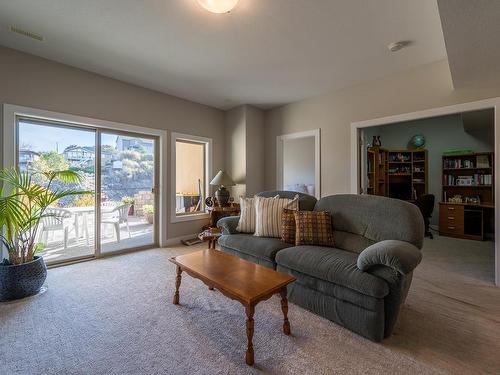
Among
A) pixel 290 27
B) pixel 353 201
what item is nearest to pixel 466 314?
pixel 353 201

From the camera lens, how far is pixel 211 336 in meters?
1.74

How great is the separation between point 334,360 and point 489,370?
2.94 feet

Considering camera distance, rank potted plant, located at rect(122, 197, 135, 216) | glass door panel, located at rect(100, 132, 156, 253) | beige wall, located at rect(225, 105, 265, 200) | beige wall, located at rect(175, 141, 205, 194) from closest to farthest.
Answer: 1. glass door panel, located at rect(100, 132, 156, 253)
2. potted plant, located at rect(122, 197, 135, 216)
3. beige wall, located at rect(175, 141, 205, 194)
4. beige wall, located at rect(225, 105, 265, 200)

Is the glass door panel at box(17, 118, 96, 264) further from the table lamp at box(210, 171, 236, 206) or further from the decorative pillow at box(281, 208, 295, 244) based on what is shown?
the decorative pillow at box(281, 208, 295, 244)

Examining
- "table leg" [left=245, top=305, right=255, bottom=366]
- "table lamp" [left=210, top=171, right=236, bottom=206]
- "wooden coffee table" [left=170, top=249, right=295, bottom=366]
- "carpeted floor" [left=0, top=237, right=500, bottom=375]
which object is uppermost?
"table lamp" [left=210, top=171, right=236, bottom=206]

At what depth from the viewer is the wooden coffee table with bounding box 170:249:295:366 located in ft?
4.91

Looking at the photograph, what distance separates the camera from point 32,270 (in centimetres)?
234

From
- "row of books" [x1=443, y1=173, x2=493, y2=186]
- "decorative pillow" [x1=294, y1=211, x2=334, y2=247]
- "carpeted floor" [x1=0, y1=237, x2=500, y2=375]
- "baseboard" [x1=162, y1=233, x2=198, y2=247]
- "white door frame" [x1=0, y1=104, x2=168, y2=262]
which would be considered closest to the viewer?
"carpeted floor" [x1=0, y1=237, x2=500, y2=375]

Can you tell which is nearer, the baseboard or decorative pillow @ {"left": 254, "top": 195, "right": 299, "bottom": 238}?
decorative pillow @ {"left": 254, "top": 195, "right": 299, "bottom": 238}

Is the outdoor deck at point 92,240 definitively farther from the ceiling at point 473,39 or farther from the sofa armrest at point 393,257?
the ceiling at point 473,39

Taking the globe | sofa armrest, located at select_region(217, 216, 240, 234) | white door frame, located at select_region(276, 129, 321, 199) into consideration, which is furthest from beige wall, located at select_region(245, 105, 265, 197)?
the globe

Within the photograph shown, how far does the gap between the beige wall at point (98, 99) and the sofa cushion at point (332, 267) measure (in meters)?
2.67

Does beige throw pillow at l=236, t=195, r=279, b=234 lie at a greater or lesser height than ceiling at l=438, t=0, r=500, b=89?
lesser

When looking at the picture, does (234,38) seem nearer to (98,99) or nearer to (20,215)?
(98,99)
